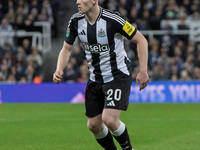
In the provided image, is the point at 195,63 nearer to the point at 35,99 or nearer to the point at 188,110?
the point at 188,110

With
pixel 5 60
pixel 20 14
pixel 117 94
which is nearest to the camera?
pixel 117 94

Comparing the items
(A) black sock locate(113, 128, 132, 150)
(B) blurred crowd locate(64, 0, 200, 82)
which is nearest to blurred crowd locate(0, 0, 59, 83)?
(B) blurred crowd locate(64, 0, 200, 82)

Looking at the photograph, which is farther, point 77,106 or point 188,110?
point 77,106

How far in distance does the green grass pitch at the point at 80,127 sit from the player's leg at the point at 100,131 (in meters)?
1.21

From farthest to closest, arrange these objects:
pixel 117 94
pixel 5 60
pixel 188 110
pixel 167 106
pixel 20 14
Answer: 1. pixel 20 14
2. pixel 5 60
3. pixel 167 106
4. pixel 188 110
5. pixel 117 94

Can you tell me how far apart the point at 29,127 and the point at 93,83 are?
186 inches

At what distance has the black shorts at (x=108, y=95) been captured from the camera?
6.17 m

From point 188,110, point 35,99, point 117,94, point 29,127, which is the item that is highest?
point 117,94

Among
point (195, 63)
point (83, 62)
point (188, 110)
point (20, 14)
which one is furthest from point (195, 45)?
point (20, 14)

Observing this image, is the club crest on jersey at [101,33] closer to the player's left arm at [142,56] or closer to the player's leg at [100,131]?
the player's left arm at [142,56]

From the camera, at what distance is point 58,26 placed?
898 inches

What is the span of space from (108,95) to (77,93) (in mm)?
11653

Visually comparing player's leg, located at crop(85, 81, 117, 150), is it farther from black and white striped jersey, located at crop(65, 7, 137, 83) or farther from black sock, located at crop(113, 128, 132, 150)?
black sock, located at crop(113, 128, 132, 150)

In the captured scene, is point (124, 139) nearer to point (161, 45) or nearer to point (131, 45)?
point (131, 45)
